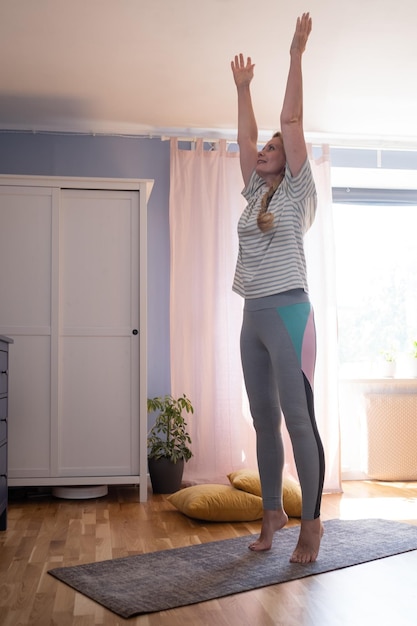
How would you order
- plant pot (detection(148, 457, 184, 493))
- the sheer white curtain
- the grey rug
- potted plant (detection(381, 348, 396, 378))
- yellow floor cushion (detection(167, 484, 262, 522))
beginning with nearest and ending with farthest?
the grey rug, yellow floor cushion (detection(167, 484, 262, 522)), plant pot (detection(148, 457, 184, 493)), the sheer white curtain, potted plant (detection(381, 348, 396, 378))

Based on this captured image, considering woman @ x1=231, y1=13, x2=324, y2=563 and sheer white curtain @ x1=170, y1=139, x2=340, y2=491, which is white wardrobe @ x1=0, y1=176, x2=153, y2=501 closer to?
sheer white curtain @ x1=170, y1=139, x2=340, y2=491

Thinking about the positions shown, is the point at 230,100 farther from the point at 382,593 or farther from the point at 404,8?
the point at 382,593

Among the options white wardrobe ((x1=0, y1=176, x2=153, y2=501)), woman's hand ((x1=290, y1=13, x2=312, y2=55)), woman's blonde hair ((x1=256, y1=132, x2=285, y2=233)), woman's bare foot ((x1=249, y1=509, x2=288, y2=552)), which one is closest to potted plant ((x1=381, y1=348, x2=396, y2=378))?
white wardrobe ((x1=0, y1=176, x2=153, y2=501))

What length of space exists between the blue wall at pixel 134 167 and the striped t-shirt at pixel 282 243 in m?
2.16

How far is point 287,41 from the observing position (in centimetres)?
351

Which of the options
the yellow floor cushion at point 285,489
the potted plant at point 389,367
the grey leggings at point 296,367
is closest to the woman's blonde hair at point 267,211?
the grey leggings at point 296,367

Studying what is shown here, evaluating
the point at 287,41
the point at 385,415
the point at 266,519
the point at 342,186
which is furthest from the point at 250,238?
the point at 342,186

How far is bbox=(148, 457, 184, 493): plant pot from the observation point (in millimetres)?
4129

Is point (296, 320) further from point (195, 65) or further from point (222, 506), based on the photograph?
point (195, 65)

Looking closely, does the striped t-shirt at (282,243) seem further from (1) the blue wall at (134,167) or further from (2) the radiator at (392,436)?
(2) the radiator at (392,436)

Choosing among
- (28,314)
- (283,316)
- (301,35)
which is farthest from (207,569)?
(28,314)

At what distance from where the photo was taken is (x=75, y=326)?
3.90m

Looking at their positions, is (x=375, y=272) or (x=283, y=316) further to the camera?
(x=375, y=272)

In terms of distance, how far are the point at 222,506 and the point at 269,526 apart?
0.69 meters
